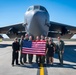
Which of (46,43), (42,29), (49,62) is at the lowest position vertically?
(49,62)

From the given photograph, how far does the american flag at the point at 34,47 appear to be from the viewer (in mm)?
12820

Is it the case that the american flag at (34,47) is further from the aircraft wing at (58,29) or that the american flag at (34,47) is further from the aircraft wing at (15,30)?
the aircraft wing at (58,29)

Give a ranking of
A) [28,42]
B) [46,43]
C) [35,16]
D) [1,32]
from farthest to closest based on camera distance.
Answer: [1,32]
[35,16]
[28,42]
[46,43]

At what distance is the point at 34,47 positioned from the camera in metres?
13.3

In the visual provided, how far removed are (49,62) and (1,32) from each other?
22201mm

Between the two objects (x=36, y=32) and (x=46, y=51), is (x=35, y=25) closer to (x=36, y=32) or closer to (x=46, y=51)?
(x=36, y=32)

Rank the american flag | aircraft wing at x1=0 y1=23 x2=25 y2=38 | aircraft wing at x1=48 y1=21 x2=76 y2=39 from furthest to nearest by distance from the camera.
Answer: aircraft wing at x1=48 y1=21 x2=76 y2=39 < aircraft wing at x1=0 y1=23 x2=25 y2=38 < the american flag

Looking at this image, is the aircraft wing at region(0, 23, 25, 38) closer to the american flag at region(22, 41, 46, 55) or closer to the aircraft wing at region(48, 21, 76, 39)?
the aircraft wing at region(48, 21, 76, 39)

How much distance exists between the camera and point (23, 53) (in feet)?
42.3

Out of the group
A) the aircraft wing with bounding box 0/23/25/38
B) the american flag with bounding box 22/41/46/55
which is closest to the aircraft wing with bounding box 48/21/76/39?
the aircraft wing with bounding box 0/23/25/38

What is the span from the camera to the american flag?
12820 millimetres

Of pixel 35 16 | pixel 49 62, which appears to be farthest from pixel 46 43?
pixel 35 16

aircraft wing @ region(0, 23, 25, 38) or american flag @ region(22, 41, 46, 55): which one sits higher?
aircraft wing @ region(0, 23, 25, 38)

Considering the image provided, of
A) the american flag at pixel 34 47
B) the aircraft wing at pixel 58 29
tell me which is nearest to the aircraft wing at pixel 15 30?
the aircraft wing at pixel 58 29
